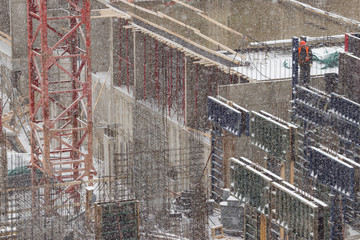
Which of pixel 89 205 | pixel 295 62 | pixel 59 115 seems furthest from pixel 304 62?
pixel 59 115

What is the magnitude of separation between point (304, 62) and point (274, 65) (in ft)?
17.4

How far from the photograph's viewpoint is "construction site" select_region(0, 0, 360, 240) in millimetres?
23969

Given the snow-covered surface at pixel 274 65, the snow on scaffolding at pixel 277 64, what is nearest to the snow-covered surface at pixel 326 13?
the snow on scaffolding at pixel 277 64

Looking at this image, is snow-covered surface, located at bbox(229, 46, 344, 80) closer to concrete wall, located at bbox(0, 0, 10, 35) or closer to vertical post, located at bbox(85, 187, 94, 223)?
vertical post, located at bbox(85, 187, 94, 223)

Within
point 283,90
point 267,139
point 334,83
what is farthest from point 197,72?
point 267,139

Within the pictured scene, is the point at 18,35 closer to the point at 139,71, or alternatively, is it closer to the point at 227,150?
the point at 139,71

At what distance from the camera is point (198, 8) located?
43156mm

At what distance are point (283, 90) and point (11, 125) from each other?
20.1 metres

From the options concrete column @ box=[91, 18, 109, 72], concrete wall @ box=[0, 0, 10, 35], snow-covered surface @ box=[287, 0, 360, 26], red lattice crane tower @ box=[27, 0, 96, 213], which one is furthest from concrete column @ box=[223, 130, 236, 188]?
concrete wall @ box=[0, 0, 10, 35]

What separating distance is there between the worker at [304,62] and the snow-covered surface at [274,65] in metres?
2.49

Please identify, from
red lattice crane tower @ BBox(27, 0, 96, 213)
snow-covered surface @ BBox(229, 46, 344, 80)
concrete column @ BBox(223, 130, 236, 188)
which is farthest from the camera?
red lattice crane tower @ BBox(27, 0, 96, 213)

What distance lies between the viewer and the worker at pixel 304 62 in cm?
2832

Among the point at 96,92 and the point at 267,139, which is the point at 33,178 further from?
the point at 267,139

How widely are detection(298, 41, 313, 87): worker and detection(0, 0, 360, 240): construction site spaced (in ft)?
0.46
